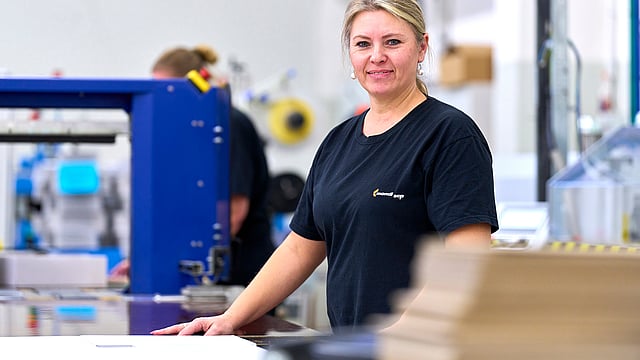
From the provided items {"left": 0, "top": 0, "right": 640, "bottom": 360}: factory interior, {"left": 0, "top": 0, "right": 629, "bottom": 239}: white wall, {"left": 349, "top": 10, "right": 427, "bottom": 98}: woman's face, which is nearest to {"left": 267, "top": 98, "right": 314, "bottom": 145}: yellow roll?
{"left": 0, "top": 0, "right": 640, "bottom": 360}: factory interior

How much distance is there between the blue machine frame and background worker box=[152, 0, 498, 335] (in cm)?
90

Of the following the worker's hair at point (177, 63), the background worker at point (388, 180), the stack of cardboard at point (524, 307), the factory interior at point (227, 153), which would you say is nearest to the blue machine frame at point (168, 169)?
the factory interior at point (227, 153)

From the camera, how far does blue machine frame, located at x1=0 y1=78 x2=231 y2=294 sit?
9.59 ft

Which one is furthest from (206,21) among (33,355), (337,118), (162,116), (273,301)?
(33,355)

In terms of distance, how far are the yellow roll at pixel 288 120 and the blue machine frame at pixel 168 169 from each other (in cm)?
556

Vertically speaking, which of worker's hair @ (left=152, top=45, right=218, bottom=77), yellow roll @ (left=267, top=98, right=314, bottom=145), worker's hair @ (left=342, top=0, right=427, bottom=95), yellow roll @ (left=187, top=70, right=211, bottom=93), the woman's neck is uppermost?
worker's hair @ (left=342, top=0, right=427, bottom=95)

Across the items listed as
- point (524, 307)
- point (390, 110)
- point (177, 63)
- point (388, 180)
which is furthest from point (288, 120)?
point (524, 307)

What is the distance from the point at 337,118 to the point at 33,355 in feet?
24.3

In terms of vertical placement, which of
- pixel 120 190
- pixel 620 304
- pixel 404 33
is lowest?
pixel 120 190

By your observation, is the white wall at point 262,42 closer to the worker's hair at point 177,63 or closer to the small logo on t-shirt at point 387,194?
the worker's hair at point 177,63

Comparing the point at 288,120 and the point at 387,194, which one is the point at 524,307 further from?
the point at 288,120

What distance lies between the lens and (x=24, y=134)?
9.93 ft

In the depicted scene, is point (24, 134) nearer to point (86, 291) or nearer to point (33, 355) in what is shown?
point (86, 291)

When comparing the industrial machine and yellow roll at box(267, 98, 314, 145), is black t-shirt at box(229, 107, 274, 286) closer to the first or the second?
the industrial machine
